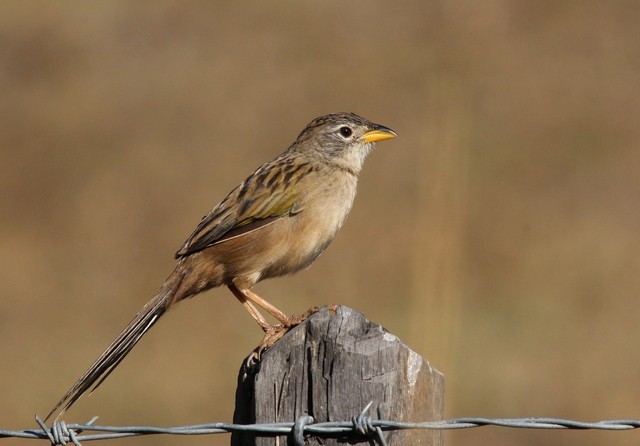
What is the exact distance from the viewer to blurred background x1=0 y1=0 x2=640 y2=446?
47.4 feet

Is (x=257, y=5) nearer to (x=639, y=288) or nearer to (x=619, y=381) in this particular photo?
(x=639, y=288)

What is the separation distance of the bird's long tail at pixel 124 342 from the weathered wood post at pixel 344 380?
5.66 feet

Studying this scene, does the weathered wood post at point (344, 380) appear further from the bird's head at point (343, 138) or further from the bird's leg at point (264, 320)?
the bird's head at point (343, 138)

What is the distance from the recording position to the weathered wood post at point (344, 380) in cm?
446

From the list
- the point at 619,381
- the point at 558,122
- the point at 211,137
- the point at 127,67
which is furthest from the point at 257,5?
the point at 619,381

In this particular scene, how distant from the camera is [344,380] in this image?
4484mm

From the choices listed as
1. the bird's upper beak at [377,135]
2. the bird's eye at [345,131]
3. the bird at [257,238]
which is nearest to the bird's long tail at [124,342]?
the bird at [257,238]

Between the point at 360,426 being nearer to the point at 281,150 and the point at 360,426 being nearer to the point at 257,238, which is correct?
the point at 257,238

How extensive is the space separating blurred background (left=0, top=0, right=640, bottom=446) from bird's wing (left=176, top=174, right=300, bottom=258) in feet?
11.1

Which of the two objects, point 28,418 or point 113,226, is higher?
point 113,226

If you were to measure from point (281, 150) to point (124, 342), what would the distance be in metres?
12.1

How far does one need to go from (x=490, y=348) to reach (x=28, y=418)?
588 cm

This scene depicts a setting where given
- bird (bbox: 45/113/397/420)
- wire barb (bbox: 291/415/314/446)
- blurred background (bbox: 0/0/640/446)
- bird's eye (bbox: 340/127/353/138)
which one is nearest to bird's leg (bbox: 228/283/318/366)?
bird (bbox: 45/113/397/420)

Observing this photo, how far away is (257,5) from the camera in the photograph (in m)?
23.4
